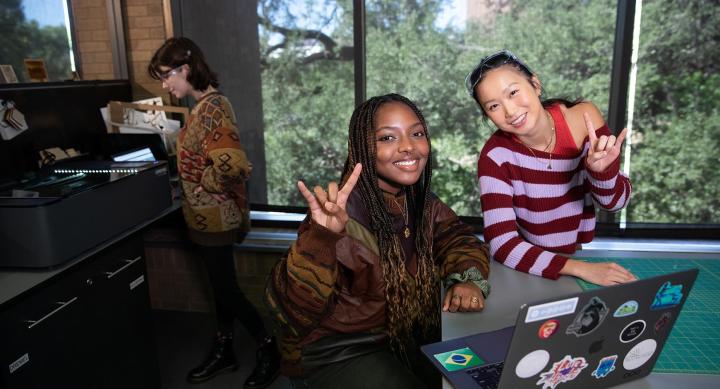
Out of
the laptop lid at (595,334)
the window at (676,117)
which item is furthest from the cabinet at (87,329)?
the window at (676,117)

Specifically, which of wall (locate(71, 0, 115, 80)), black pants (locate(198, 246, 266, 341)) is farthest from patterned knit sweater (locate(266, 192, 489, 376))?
wall (locate(71, 0, 115, 80))

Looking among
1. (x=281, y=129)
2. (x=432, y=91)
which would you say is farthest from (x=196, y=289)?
(x=432, y=91)

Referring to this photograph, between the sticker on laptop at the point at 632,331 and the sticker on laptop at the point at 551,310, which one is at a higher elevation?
the sticker on laptop at the point at 551,310

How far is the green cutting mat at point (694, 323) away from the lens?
43.7 inches

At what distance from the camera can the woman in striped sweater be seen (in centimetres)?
152

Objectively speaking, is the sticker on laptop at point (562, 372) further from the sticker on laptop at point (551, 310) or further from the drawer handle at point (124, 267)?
the drawer handle at point (124, 267)

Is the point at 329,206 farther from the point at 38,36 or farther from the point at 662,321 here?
the point at 38,36

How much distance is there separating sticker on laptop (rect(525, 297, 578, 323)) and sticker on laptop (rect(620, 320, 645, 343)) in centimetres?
17

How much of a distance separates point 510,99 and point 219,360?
6.52 feet

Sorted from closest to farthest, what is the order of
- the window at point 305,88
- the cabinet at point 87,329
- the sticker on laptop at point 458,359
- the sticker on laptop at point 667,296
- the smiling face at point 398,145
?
the sticker on laptop at point 667,296
the sticker on laptop at point 458,359
the smiling face at point 398,145
the cabinet at point 87,329
the window at point 305,88

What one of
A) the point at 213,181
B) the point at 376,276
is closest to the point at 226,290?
the point at 213,181

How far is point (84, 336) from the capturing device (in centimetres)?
201

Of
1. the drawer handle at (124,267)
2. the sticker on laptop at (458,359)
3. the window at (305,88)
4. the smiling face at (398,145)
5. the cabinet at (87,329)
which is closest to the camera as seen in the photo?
the sticker on laptop at (458,359)

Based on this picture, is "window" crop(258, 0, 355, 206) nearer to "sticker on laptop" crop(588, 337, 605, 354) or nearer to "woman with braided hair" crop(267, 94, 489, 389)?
"woman with braided hair" crop(267, 94, 489, 389)
